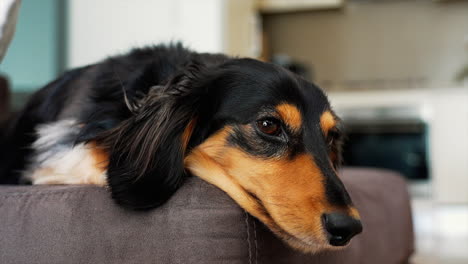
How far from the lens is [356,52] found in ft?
20.3

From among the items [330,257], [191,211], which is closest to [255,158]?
[191,211]

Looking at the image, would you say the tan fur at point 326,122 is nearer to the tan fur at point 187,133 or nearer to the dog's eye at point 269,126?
the dog's eye at point 269,126

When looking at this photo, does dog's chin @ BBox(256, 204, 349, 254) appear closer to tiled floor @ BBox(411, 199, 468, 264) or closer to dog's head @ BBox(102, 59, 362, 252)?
dog's head @ BBox(102, 59, 362, 252)

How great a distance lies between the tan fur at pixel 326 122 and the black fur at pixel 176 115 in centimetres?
2

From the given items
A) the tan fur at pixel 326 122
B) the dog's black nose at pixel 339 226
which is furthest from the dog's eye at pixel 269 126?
the dog's black nose at pixel 339 226

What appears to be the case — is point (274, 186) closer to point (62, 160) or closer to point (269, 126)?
point (269, 126)

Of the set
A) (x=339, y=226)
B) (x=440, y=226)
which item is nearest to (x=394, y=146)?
(x=440, y=226)

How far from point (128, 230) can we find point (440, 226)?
453cm

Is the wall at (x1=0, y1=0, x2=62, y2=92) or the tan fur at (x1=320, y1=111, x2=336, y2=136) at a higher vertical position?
the tan fur at (x1=320, y1=111, x2=336, y2=136)

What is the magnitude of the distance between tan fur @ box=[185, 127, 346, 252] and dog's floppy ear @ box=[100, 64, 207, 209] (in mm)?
70

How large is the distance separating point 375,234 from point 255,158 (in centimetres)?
74

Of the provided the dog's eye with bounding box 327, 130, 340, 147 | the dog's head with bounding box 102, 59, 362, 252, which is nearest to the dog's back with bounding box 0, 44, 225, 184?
the dog's head with bounding box 102, 59, 362, 252

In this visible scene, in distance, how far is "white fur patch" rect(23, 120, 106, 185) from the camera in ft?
4.31

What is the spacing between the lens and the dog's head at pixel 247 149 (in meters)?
1.02
